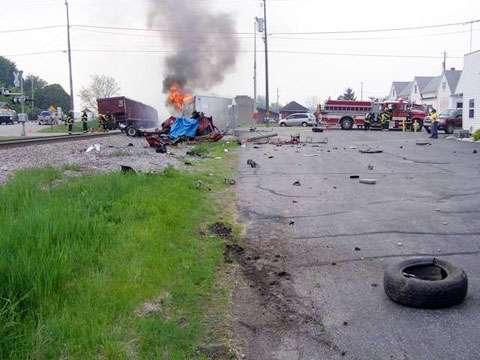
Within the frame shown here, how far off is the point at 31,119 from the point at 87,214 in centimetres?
9154

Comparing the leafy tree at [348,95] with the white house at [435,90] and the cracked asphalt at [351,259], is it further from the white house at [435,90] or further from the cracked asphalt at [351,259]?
the cracked asphalt at [351,259]

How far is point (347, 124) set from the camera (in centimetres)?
3888

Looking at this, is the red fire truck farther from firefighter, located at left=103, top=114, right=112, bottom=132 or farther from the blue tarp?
the blue tarp

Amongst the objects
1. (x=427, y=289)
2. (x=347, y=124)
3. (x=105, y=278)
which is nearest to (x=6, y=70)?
(x=347, y=124)

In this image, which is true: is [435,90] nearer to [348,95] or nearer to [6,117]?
[348,95]

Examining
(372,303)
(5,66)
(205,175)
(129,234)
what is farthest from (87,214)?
(5,66)

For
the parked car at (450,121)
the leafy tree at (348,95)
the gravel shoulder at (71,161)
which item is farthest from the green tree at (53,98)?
the gravel shoulder at (71,161)

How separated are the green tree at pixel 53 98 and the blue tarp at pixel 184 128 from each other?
248 feet

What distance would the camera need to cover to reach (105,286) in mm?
3908

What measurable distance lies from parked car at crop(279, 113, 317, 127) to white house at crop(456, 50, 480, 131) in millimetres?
21270

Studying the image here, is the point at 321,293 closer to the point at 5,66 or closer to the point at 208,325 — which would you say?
the point at 208,325

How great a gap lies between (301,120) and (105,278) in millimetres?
47606

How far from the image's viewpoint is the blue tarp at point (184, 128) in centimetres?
2339

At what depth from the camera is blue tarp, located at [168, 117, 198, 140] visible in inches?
921
